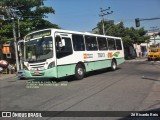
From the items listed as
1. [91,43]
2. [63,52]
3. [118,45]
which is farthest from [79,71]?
[118,45]

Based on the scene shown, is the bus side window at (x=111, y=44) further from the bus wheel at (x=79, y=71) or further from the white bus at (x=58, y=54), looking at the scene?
the bus wheel at (x=79, y=71)

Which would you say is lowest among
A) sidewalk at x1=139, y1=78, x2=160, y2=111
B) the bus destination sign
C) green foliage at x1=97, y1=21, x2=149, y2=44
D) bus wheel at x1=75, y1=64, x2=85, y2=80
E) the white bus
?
sidewalk at x1=139, y1=78, x2=160, y2=111

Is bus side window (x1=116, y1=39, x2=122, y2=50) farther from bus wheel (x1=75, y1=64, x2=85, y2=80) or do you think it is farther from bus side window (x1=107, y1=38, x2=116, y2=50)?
bus wheel (x1=75, y1=64, x2=85, y2=80)

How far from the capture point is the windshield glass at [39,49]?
15.8 m

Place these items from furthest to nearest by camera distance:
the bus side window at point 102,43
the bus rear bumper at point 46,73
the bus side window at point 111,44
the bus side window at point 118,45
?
the bus side window at point 118,45, the bus side window at point 111,44, the bus side window at point 102,43, the bus rear bumper at point 46,73

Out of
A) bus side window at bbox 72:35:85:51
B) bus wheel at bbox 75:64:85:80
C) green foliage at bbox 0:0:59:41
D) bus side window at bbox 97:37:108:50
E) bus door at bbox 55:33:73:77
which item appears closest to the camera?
bus door at bbox 55:33:73:77

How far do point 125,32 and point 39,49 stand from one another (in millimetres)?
41829

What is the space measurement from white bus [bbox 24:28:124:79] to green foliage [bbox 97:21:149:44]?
36.2 meters

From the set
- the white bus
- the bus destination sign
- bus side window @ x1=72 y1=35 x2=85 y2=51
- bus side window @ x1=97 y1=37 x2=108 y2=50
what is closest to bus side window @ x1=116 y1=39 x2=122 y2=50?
bus side window @ x1=97 y1=37 x2=108 y2=50

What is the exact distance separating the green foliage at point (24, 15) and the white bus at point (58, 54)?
17450 mm

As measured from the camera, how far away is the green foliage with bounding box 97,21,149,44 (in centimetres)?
5559

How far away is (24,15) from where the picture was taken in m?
36.7

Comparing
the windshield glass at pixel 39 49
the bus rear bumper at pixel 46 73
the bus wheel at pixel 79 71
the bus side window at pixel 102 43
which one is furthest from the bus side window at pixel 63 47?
the bus side window at pixel 102 43

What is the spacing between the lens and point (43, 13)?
124 feet
